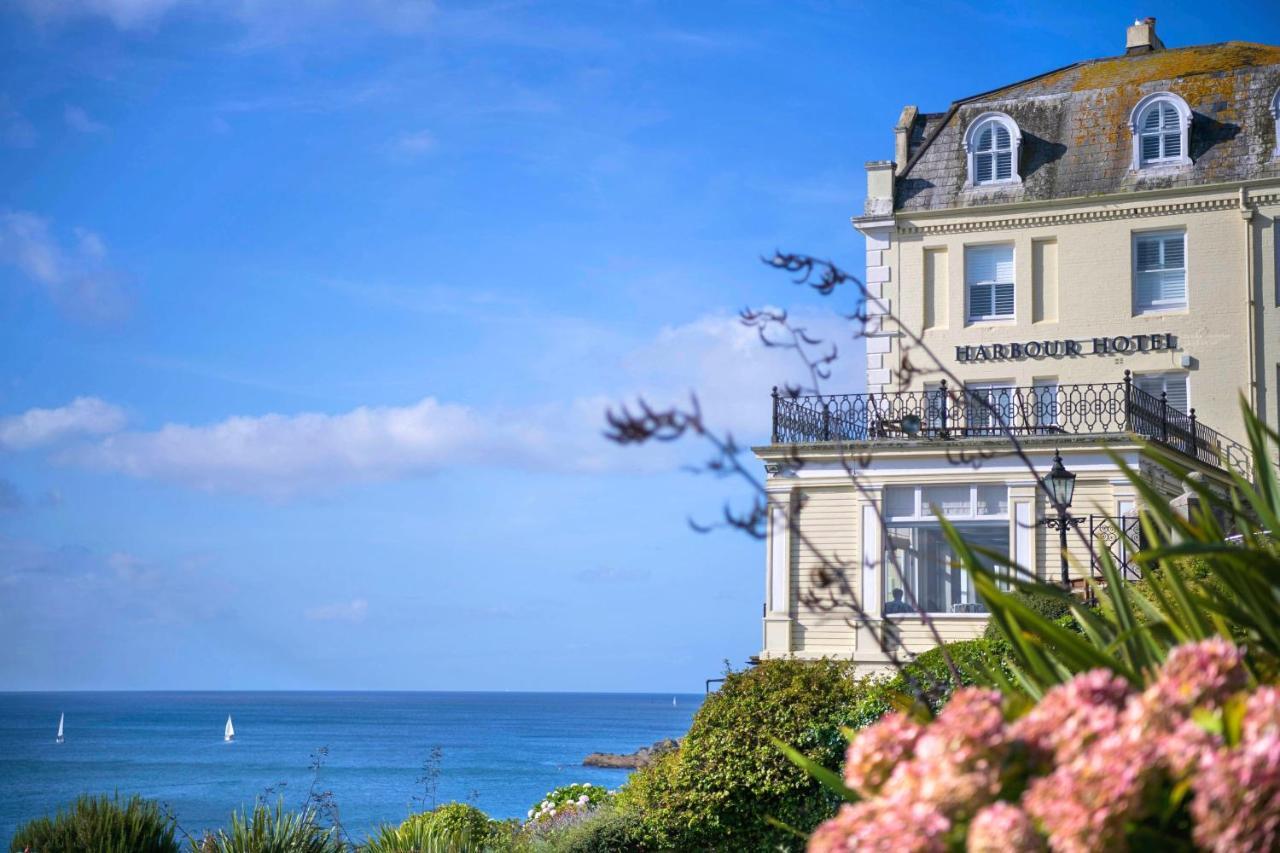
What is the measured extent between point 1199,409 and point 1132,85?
652 centimetres

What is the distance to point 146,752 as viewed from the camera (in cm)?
12075

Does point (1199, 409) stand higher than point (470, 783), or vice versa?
point (1199, 409)

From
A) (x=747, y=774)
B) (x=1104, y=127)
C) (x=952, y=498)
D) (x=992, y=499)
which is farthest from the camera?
(x=1104, y=127)

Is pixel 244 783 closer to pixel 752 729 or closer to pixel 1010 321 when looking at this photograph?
pixel 1010 321

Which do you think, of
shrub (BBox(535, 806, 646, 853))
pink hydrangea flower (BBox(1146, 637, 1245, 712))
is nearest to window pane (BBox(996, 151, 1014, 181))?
shrub (BBox(535, 806, 646, 853))

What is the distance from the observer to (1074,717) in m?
3.02

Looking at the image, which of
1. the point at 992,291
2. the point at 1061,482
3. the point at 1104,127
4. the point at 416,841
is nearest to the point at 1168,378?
the point at 992,291

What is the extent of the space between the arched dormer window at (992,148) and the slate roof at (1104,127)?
9.5 inches

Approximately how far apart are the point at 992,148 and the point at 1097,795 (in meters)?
27.6

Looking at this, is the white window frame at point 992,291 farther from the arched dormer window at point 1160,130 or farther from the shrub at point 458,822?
the shrub at point 458,822

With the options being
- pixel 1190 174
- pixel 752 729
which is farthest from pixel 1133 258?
pixel 752 729

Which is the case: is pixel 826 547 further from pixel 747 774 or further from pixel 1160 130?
pixel 1160 130

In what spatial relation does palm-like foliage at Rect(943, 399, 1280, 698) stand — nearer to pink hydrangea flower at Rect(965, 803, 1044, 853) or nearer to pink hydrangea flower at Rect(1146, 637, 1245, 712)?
pink hydrangea flower at Rect(1146, 637, 1245, 712)

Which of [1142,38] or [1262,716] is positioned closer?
[1262,716]
